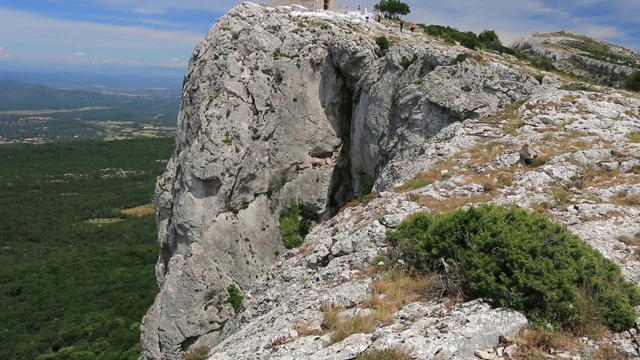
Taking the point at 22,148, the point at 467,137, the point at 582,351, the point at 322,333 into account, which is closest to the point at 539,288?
the point at 582,351

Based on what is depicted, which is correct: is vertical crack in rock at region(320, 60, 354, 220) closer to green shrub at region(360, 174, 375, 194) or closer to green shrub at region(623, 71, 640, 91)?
green shrub at region(360, 174, 375, 194)

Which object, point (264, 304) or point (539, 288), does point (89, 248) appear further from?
point (539, 288)

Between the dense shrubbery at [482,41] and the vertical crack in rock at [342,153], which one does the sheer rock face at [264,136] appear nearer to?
the vertical crack in rock at [342,153]

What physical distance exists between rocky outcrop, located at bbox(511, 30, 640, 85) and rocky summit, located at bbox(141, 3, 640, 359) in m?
15.1

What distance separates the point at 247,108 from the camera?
28031 millimetres

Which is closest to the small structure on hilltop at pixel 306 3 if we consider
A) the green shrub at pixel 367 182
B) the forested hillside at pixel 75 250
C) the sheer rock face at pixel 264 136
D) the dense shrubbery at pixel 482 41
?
the sheer rock face at pixel 264 136

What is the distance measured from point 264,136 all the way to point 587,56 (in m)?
41.5

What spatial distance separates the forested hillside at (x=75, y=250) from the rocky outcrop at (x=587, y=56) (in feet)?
183

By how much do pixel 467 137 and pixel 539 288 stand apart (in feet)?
40.2

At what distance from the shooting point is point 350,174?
31656mm

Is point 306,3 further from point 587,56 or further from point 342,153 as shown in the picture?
point 587,56

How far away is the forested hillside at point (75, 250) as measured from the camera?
5647 cm

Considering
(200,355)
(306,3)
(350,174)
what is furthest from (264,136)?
(200,355)

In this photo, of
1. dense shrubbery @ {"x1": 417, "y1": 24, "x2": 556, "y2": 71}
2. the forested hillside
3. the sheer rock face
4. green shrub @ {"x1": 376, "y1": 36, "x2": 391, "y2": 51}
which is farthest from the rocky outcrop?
the forested hillside
